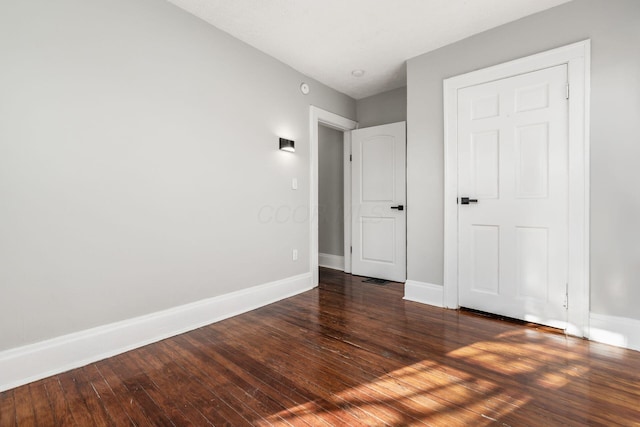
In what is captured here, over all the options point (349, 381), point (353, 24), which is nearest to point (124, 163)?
point (349, 381)

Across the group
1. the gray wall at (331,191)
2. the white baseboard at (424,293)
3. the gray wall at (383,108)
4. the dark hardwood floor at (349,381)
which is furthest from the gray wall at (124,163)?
the gray wall at (331,191)

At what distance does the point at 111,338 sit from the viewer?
77.4 inches

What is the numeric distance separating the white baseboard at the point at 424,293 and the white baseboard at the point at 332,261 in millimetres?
1582

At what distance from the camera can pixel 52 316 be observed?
5.76 feet

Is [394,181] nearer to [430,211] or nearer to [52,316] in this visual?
[430,211]

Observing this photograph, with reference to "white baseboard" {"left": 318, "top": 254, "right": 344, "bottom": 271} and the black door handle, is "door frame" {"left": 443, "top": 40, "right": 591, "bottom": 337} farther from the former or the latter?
"white baseboard" {"left": 318, "top": 254, "right": 344, "bottom": 271}

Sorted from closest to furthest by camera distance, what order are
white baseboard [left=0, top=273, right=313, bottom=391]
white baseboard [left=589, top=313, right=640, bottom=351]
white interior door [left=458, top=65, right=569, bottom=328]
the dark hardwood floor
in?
the dark hardwood floor, white baseboard [left=0, top=273, right=313, bottom=391], white baseboard [left=589, top=313, right=640, bottom=351], white interior door [left=458, top=65, right=569, bottom=328]

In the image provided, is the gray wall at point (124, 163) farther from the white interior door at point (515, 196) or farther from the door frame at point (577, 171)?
the door frame at point (577, 171)

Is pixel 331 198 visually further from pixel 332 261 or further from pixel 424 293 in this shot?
pixel 424 293

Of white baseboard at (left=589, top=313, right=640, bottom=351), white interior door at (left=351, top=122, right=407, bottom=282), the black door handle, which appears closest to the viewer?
white baseboard at (left=589, top=313, right=640, bottom=351)

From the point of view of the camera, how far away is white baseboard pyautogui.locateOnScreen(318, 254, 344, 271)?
4.66 m

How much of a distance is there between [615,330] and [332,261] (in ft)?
10.8

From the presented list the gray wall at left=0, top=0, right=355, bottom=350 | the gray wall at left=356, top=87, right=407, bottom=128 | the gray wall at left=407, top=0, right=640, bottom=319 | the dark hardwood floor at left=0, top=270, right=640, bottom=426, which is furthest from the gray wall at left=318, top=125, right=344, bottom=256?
the gray wall at left=407, top=0, right=640, bottom=319

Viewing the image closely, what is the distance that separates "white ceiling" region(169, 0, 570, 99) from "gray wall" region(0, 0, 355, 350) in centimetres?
22
